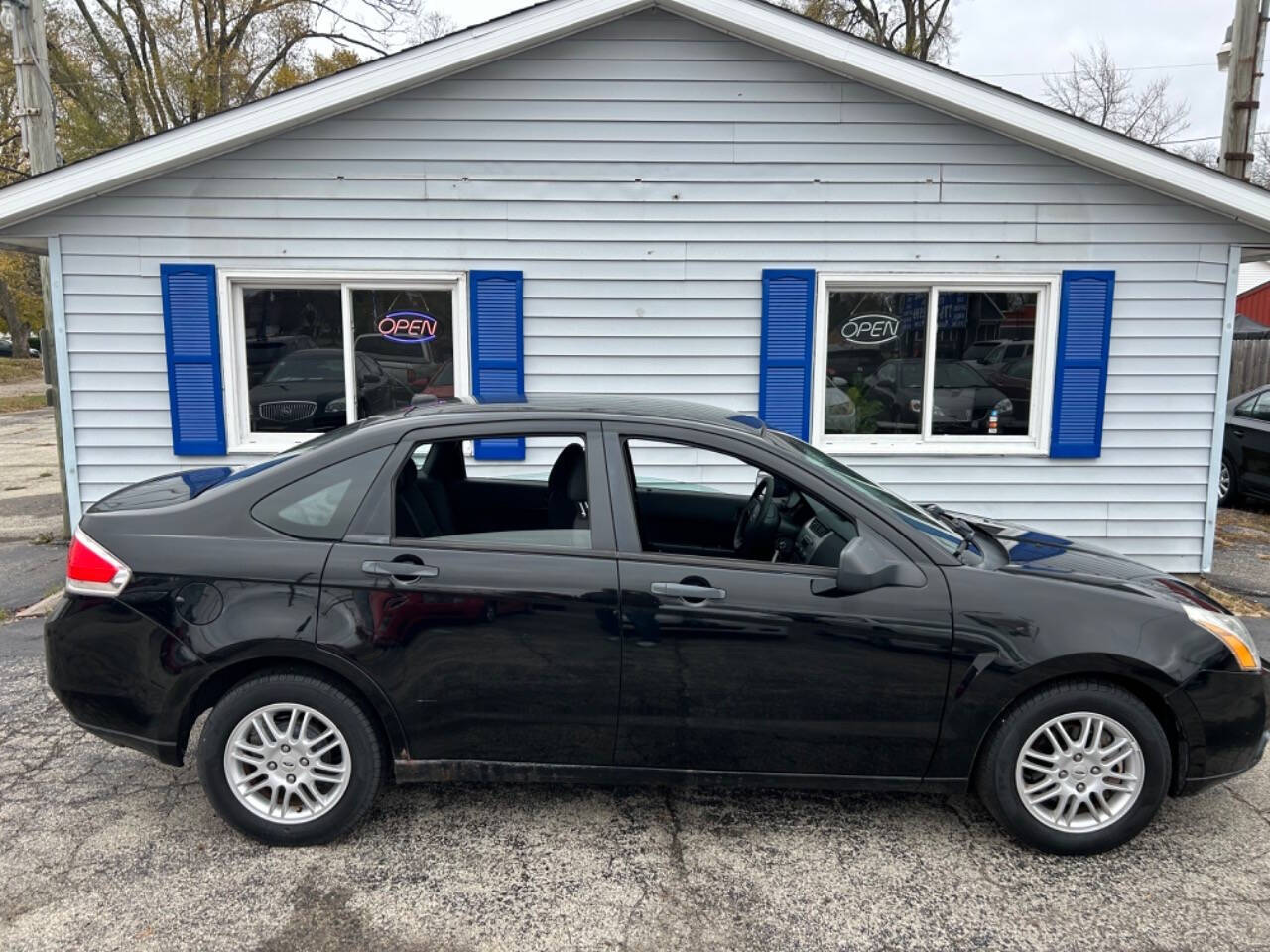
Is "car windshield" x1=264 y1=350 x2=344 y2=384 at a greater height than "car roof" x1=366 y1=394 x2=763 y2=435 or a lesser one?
greater

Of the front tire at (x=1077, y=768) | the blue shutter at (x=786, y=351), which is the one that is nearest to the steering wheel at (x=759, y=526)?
the front tire at (x=1077, y=768)

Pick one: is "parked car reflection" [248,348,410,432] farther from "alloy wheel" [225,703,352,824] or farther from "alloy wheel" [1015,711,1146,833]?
"alloy wheel" [1015,711,1146,833]

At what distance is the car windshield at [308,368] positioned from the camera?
697 centimetres

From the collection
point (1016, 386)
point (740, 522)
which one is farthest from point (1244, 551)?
point (740, 522)

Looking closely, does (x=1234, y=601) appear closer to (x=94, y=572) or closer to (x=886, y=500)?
(x=886, y=500)

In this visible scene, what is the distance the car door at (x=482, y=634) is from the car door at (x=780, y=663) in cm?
11

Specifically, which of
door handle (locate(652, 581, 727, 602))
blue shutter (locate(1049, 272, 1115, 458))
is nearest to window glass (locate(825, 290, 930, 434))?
blue shutter (locate(1049, 272, 1115, 458))

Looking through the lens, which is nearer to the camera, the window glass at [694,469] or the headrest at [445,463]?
the headrest at [445,463]

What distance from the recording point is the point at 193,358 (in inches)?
263

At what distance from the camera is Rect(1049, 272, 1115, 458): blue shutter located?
269 inches

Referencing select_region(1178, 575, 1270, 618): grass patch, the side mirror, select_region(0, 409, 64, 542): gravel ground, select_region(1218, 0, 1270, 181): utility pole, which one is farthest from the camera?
select_region(0, 409, 64, 542): gravel ground

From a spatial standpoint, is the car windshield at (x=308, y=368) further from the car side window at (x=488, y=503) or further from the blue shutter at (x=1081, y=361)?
the blue shutter at (x=1081, y=361)

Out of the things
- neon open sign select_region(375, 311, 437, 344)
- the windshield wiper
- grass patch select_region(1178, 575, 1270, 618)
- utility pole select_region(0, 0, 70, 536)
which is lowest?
grass patch select_region(1178, 575, 1270, 618)

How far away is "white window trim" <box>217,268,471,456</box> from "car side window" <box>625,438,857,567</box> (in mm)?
3079
